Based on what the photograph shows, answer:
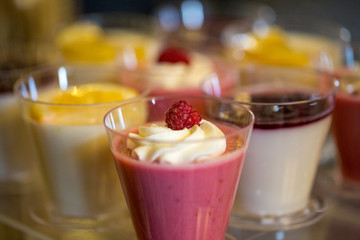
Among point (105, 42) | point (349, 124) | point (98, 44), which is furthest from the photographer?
point (105, 42)

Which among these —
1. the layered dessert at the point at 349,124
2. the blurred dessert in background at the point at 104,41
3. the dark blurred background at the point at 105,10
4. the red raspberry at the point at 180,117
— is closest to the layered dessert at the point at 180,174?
the red raspberry at the point at 180,117

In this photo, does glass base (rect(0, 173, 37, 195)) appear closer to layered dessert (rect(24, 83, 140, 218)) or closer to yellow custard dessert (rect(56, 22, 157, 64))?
layered dessert (rect(24, 83, 140, 218))

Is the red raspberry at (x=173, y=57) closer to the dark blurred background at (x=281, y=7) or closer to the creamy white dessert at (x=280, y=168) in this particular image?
the creamy white dessert at (x=280, y=168)

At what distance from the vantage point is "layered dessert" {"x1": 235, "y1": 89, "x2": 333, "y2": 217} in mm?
898

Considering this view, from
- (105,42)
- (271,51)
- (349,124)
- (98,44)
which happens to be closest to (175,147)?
(349,124)

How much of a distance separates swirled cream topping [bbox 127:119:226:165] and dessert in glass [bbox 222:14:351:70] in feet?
1.70

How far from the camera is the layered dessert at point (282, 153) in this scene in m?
0.90

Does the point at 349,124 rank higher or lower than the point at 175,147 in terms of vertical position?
lower

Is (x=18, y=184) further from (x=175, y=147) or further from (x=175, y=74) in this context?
(x=175, y=147)

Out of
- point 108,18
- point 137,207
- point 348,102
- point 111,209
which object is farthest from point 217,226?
point 108,18

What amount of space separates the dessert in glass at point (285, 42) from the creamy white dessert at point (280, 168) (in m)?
0.31

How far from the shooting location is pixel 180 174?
733 millimetres

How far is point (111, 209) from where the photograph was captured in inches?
40.9

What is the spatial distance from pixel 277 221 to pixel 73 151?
40 centimetres
